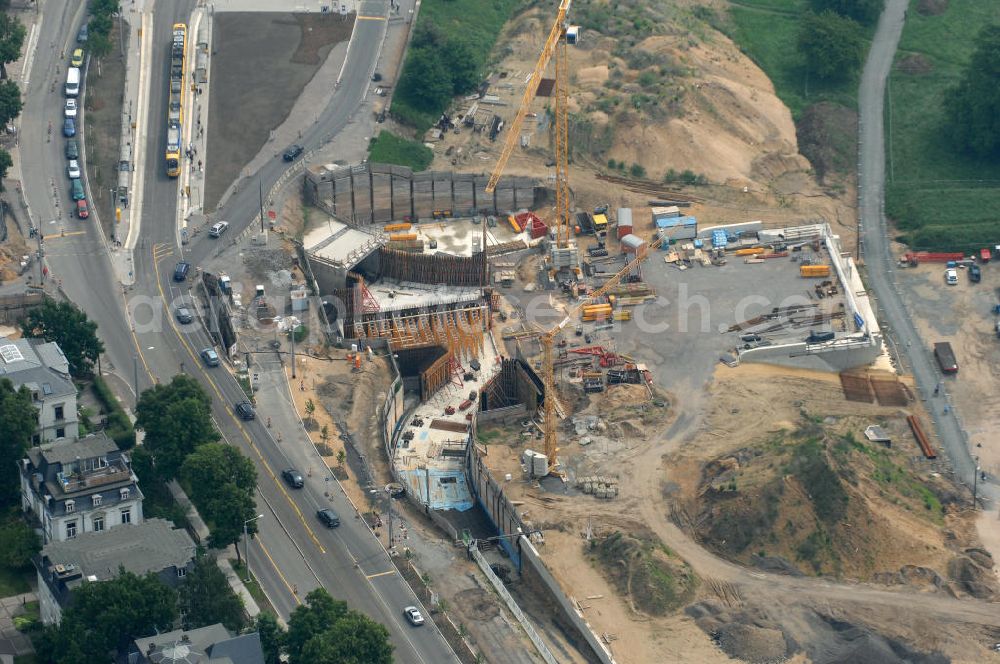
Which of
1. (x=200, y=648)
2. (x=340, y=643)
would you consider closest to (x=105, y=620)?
(x=200, y=648)

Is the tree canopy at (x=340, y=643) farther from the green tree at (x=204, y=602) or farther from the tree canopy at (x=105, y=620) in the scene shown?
the tree canopy at (x=105, y=620)

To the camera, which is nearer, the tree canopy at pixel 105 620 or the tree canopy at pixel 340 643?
the tree canopy at pixel 105 620

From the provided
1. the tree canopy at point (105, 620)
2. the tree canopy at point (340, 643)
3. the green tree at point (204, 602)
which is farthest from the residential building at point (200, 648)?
the tree canopy at point (340, 643)

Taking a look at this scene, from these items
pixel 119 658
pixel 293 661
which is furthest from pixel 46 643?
pixel 293 661

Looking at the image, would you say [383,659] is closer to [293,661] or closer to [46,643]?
[293,661]

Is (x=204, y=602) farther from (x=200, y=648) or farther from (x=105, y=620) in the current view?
(x=200, y=648)

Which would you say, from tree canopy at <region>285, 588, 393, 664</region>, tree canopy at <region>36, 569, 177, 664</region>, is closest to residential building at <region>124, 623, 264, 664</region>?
tree canopy at <region>36, 569, 177, 664</region>
